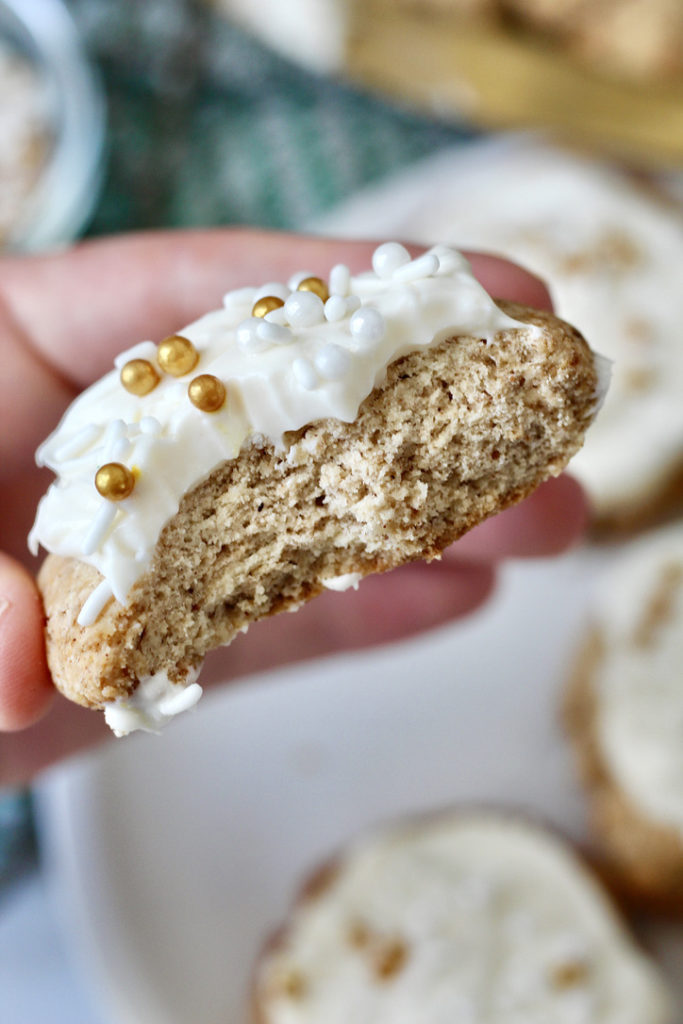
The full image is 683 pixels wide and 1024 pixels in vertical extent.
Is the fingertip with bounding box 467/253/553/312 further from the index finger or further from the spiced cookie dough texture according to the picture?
the spiced cookie dough texture

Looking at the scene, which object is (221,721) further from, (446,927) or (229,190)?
(229,190)

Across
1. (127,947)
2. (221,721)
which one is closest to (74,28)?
(221,721)

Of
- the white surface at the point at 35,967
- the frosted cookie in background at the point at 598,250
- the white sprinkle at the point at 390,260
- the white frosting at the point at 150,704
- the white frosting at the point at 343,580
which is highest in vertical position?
the white sprinkle at the point at 390,260

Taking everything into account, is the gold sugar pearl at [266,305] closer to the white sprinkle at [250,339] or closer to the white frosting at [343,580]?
the white sprinkle at [250,339]

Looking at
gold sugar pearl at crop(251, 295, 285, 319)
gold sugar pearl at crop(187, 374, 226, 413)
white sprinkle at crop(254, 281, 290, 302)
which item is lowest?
gold sugar pearl at crop(187, 374, 226, 413)

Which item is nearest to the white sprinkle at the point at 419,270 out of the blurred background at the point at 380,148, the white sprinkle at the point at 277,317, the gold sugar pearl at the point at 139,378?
the white sprinkle at the point at 277,317

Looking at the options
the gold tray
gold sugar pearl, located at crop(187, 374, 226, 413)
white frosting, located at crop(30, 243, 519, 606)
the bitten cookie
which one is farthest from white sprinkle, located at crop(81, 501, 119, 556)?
the gold tray
